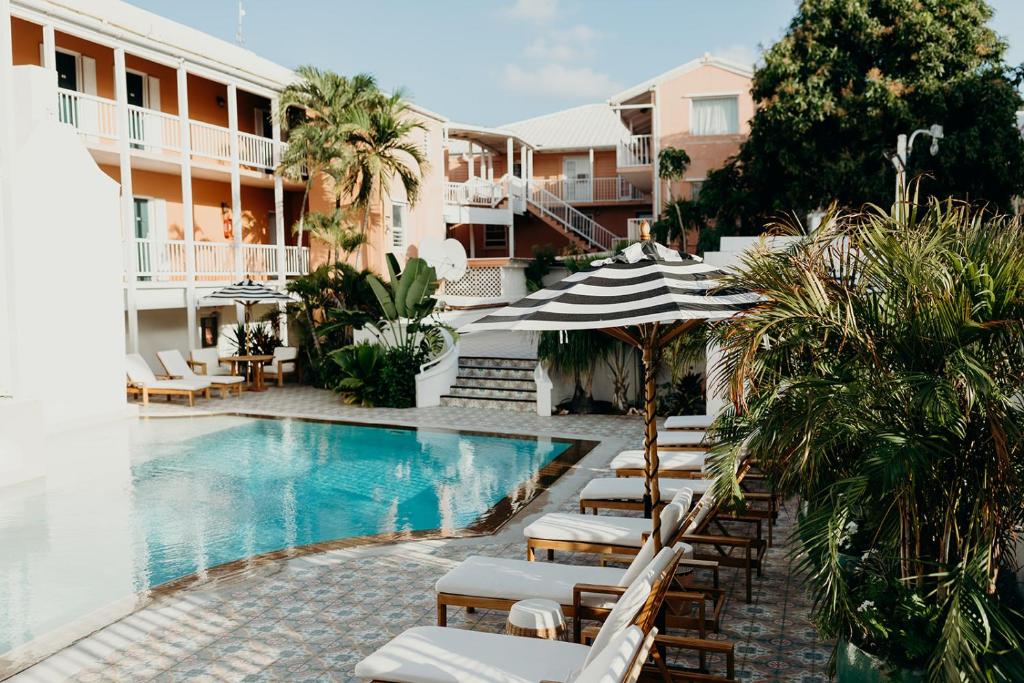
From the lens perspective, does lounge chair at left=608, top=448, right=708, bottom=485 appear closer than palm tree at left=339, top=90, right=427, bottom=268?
Yes

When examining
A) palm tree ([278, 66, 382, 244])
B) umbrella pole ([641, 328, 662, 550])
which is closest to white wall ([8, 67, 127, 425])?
palm tree ([278, 66, 382, 244])

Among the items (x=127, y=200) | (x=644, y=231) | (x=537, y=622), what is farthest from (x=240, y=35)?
(x=537, y=622)

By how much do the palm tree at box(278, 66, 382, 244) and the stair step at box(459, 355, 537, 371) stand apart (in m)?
7.37

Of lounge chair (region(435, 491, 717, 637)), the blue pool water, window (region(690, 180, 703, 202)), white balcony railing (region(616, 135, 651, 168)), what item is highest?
white balcony railing (region(616, 135, 651, 168))

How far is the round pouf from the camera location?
5.21 m

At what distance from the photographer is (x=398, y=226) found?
28922 millimetres

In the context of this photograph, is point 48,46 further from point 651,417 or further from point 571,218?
point 571,218

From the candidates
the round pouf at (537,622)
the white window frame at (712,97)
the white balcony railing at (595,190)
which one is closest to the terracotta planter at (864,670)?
the round pouf at (537,622)

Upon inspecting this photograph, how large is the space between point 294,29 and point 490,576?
99.4 ft

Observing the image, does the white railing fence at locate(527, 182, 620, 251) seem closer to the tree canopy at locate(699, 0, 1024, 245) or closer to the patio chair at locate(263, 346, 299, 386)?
the tree canopy at locate(699, 0, 1024, 245)

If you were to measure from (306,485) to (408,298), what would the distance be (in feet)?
24.2

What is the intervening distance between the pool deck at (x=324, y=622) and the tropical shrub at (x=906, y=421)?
63 cm

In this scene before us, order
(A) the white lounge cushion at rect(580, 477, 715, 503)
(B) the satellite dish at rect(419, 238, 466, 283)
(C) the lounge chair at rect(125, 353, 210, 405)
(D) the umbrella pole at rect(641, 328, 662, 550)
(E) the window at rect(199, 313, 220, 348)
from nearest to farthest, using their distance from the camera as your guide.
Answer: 1. (D) the umbrella pole at rect(641, 328, 662, 550)
2. (A) the white lounge cushion at rect(580, 477, 715, 503)
3. (C) the lounge chair at rect(125, 353, 210, 405)
4. (B) the satellite dish at rect(419, 238, 466, 283)
5. (E) the window at rect(199, 313, 220, 348)

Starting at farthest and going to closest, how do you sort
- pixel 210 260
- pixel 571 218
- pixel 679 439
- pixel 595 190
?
pixel 595 190 → pixel 571 218 → pixel 210 260 → pixel 679 439
